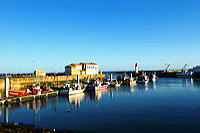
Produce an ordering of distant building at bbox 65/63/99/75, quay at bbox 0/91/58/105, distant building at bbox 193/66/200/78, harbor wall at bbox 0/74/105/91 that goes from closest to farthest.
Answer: quay at bbox 0/91/58/105
harbor wall at bbox 0/74/105/91
distant building at bbox 65/63/99/75
distant building at bbox 193/66/200/78

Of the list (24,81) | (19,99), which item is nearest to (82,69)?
(24,81)

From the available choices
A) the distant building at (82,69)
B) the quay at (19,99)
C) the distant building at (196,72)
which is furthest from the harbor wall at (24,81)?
the distant building at (196,72)

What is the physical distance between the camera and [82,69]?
10594 centimetres

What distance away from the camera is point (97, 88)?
72.4 meters

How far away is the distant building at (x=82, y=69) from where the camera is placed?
97438 mm

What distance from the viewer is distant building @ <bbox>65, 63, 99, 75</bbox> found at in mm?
97438

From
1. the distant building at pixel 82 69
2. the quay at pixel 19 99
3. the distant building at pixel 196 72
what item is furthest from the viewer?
the distant building at pixel 196 72

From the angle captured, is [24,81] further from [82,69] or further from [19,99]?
[82,69]

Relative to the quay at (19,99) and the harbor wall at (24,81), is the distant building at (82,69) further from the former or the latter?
the quay at (19,99)

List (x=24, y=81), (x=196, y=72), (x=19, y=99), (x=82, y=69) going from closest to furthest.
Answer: (x=19, y=99), (x=24, y=81), (x=82, y=69), (x=196, y=72)

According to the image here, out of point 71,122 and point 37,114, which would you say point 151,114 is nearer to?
point 71,122

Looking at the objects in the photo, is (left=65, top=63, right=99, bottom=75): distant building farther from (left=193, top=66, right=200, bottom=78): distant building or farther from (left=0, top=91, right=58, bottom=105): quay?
(left=193, top=66, right=200, bottom=78): distant building

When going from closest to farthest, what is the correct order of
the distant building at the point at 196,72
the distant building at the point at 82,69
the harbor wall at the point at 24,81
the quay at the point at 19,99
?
the quay at the point at 19,99 → the harbor wall at the point at 24,81 → the distant building at the point at 82,69 → the distant building at the point at 196,72

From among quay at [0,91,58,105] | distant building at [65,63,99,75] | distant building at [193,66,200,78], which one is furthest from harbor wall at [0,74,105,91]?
distant building at [193,66,200,78]
